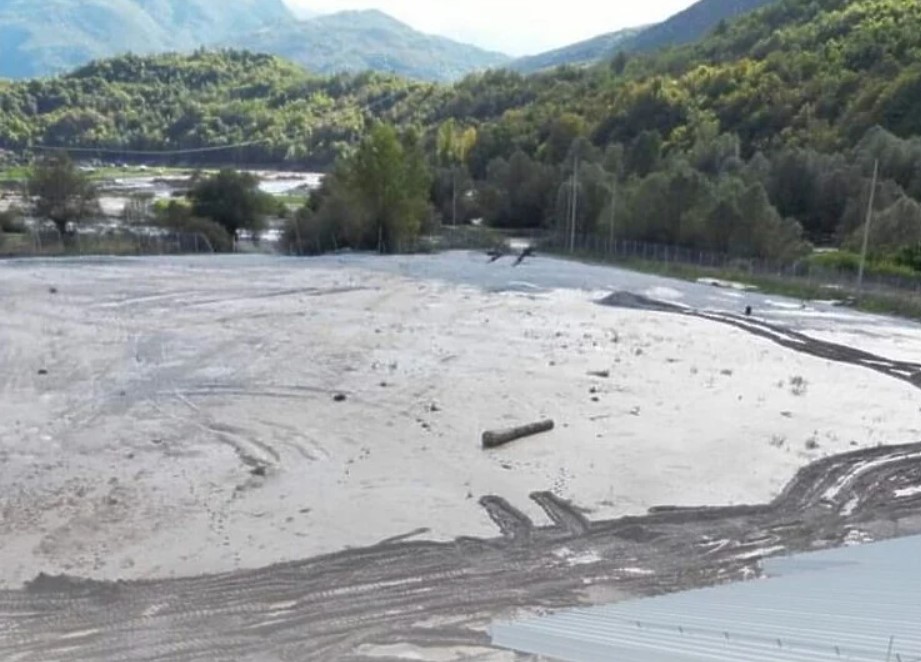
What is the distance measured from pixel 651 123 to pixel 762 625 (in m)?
78.4

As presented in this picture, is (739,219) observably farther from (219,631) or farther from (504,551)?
(219,631)

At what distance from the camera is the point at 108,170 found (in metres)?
109

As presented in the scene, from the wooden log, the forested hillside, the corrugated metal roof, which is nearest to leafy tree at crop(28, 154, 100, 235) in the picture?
the forested hillside

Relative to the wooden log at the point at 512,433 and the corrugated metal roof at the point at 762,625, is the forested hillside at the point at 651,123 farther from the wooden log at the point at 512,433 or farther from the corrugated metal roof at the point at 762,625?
the corrugated metal roof at the point at 762,625

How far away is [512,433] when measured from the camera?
53.9 ft

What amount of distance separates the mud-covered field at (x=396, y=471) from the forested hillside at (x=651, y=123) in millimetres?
23307

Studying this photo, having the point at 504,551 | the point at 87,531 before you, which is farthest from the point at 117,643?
the point at 504,551

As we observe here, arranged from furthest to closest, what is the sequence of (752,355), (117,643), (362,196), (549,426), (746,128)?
(746,128) → (362,196) → (752,355) → (549,426) → (117,643)

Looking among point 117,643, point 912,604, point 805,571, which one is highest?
point 912,604

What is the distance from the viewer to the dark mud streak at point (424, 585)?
9.56 meters

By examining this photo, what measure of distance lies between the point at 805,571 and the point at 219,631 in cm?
588

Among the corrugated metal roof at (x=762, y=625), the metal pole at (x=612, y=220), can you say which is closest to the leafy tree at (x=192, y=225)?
the metal pole at (x=612, y=220)

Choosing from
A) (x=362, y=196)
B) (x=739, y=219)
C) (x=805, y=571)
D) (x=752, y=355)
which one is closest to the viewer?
(x=805, y=571)

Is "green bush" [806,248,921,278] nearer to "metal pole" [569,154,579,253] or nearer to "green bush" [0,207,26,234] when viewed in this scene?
"metal pole" [569,154,579,253]
